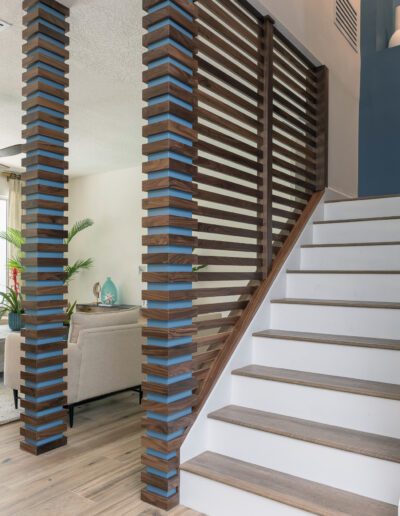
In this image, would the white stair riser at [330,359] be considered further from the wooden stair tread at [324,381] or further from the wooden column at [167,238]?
the wooden column at [167,238]

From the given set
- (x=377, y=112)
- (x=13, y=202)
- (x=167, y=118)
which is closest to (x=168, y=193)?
(x=167, y=118)

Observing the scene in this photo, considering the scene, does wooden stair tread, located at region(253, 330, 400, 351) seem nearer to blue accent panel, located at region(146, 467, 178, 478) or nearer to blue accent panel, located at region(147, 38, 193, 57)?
blue accent panel, located at region(146, 467, 178, 478)

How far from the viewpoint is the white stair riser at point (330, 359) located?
2186mm

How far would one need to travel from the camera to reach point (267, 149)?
2.81m

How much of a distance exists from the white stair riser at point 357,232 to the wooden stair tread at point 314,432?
5.08 ft

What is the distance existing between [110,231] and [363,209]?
4.84 metres

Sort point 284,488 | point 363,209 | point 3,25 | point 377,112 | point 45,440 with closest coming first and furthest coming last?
point 284,488 → point 45,440 → point 3,25 → point 363,209 → point 377,112

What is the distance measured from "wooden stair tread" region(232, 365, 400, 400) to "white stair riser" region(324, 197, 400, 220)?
61.3 inches

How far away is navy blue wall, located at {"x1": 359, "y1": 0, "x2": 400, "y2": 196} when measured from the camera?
212 inches

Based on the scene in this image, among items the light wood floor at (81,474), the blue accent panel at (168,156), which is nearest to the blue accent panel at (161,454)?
the light wood floor at (81,474)

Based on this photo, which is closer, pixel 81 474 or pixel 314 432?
pixel 314 432

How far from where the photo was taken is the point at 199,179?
7.36ft

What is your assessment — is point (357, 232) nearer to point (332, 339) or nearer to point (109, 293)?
point (332, 339)

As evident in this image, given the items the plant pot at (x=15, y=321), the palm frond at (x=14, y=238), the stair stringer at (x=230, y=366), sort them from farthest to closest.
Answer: the palm frond at (x=14, y=238)
the plant pot at (x=15, y=321)
the stair stringer at (x=230, y=366)
